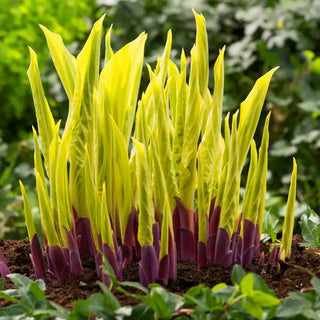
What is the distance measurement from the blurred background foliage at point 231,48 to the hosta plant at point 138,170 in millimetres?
1805

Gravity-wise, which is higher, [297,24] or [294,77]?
[297,24]

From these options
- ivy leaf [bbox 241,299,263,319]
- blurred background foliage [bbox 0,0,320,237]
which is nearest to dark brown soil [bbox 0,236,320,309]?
ivy leaf [bbox 241,299,263,319]

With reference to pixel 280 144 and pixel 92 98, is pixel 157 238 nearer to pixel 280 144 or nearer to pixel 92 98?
pixel 92 98

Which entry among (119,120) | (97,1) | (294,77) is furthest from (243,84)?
(119,120)

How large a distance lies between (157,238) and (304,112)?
222cm

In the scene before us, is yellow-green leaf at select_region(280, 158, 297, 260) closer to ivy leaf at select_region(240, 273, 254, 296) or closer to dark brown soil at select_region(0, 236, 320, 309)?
dark brown soil at select_region(0, 236, 320, 309)

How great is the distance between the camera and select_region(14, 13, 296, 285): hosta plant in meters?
0.74

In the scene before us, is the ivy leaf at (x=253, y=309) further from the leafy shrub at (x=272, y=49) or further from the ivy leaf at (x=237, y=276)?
the leafy shrub at (x=272, y=49)

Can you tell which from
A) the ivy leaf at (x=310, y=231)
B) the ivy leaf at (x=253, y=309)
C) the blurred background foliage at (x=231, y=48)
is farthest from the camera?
the blurred background foliage at (x=231, y=48)

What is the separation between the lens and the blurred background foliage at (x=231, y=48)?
2682mm

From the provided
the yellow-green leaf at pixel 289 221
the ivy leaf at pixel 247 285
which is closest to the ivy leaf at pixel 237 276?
the ivy leaf at pixel 247 285

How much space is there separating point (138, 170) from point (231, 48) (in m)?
2.12

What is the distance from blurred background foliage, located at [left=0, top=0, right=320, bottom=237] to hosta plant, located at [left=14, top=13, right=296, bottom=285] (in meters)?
1.81

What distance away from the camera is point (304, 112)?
2828mm
